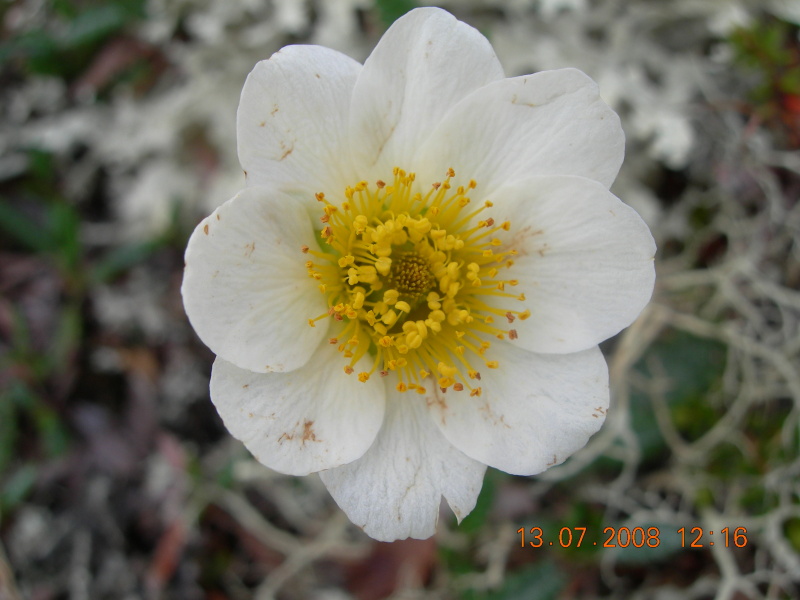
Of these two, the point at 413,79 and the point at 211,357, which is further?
the point at 211,357

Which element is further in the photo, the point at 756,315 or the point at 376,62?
the point at 756,315

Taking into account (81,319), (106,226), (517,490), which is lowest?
(517,490)

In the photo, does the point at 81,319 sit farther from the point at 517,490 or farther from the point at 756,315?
the point at 756,315

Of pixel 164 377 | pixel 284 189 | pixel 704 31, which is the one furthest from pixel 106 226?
pixel 704 31

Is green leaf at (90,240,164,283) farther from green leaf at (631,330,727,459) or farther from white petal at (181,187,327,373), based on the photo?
green leaf at (631,330,727,459)

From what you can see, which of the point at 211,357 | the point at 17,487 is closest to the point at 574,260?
the point at 211,357

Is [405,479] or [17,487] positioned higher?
[405,479]
